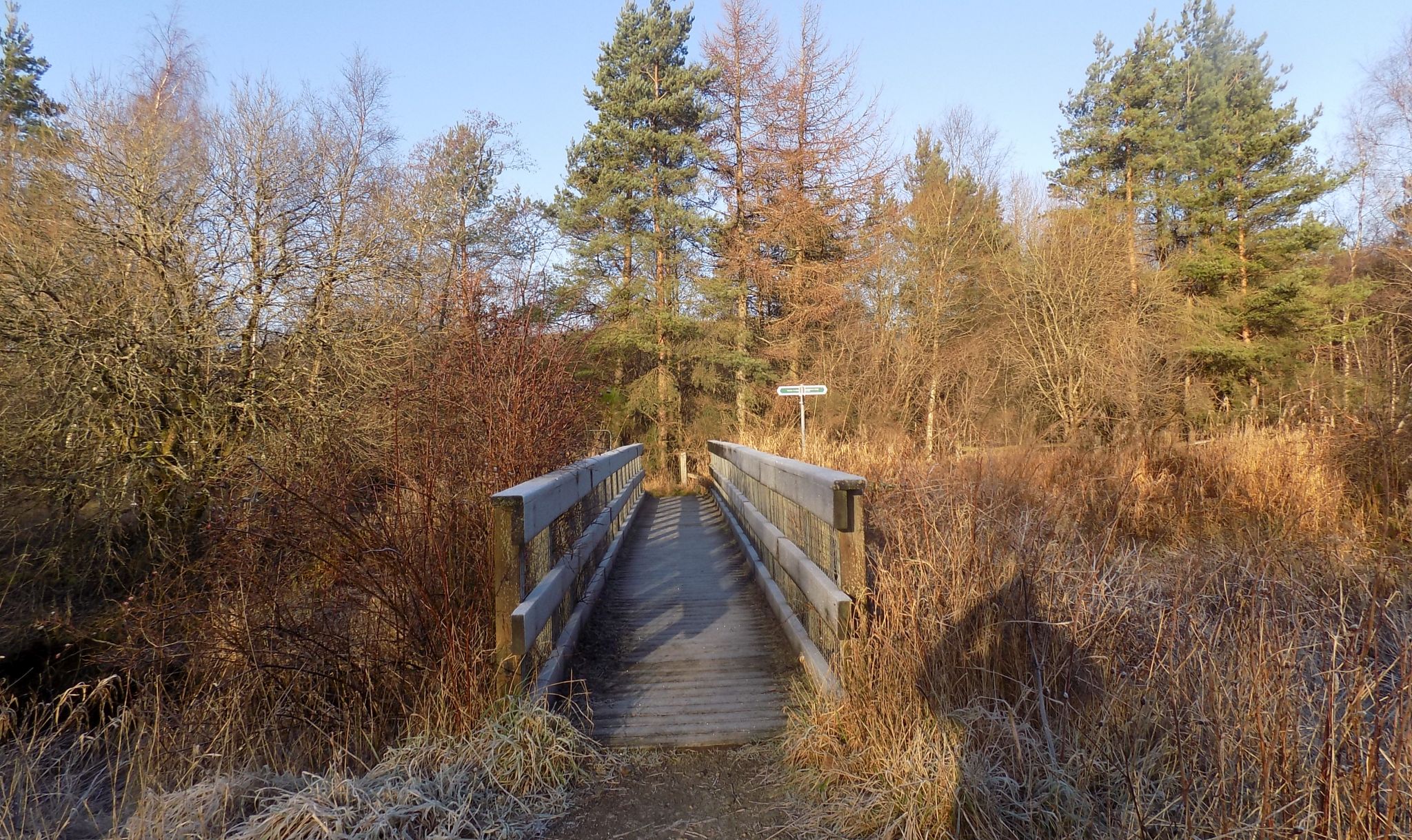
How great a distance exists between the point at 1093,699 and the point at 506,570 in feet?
7.63

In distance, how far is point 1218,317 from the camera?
23375mm

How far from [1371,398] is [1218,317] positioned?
1918 centimetres

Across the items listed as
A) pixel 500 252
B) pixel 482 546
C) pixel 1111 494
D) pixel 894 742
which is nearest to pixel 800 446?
pixel 1111 494

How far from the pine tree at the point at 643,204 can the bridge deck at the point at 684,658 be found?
1536 centimetres

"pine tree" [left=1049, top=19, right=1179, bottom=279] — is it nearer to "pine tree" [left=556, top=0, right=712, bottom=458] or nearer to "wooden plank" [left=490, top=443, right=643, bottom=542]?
"pine tree" [left=556, top=0, right=712, bottom=458]

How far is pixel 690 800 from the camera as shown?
293 centimetres

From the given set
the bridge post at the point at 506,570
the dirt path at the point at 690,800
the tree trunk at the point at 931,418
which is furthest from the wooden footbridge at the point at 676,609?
the tree trunk at the point at 931,418

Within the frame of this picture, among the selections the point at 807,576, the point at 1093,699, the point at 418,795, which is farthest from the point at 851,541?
the point at 418,795

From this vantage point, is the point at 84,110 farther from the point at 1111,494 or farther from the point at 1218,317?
the point at 1218,317

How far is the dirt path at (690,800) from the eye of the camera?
2689 mm

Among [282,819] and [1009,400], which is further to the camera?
[1009,400]

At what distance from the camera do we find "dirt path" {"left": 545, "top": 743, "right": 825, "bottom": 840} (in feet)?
8.82

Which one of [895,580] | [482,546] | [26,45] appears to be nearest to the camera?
[895,580]

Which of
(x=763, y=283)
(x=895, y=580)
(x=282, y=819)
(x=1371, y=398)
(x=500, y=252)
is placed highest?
(x=500, y=252)
